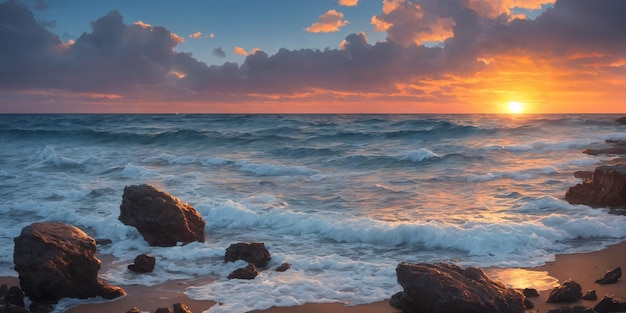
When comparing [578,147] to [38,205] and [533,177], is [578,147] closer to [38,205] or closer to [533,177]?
[533,177]

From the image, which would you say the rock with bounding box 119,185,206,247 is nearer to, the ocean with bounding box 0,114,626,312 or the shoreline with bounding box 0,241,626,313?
the ocean with bounding box 0,114,626,312

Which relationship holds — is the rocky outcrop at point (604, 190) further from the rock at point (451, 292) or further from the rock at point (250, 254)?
the rock at point (250, 254)

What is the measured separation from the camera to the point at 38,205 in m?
16.1

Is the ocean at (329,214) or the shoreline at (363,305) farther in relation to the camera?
the ocean at (329,214)

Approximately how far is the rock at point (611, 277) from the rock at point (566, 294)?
992 millimetres

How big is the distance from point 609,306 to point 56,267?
27.9 feet

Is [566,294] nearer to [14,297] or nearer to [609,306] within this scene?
[609,306]

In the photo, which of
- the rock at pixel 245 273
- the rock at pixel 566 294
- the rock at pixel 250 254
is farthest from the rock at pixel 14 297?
the rock at pixel 566 294

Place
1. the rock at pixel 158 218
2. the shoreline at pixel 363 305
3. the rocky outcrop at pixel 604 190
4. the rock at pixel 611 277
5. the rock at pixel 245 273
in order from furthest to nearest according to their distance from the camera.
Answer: the rocky outcrop at pixel 604 190 → the rock at pixel 158 218 → the rock at pixel 245 273 → the rock at pixel 611 277 → the shoreline at pixel 363 305

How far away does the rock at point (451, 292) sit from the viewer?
21.9 feet

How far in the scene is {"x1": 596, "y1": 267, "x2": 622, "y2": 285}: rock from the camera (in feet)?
27.1

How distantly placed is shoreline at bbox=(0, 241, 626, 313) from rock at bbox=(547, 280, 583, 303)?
0.08m

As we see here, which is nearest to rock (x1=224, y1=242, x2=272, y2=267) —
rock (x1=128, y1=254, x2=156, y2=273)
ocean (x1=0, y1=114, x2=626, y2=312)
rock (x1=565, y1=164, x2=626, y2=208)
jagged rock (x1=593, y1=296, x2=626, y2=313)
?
ocean (x1=0, y1=114, x2=626, y2=312)

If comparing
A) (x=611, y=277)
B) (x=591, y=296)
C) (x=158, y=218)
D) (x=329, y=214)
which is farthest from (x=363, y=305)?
(x=329, y=214)
